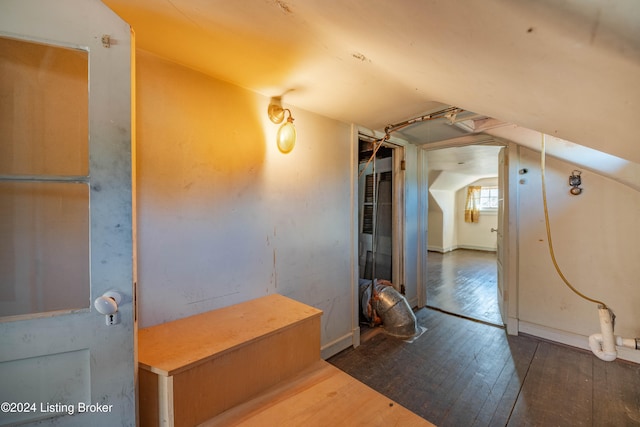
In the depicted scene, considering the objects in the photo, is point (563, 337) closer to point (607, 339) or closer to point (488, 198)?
point (607, 339)

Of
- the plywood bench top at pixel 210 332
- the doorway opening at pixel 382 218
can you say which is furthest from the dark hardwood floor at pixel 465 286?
the plywood bench top at pixel 210 332

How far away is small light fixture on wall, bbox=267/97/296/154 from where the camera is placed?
1.69 metres

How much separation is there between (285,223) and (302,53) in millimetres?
1082

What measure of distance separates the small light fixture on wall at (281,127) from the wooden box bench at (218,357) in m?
1.10

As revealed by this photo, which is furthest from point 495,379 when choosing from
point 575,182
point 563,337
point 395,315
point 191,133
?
point 191,133

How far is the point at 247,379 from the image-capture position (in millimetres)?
1126

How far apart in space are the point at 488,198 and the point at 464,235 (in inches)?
49.5

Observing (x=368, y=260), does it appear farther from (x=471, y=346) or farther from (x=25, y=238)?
(x=25, y=238)

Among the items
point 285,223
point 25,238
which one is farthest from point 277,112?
point 25,238

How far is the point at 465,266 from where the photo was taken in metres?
5.31

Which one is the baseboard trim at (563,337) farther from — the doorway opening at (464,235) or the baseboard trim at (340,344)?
the baseboard trim at (340,344)

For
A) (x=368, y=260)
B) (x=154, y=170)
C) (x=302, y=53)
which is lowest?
(x=368, y=260)

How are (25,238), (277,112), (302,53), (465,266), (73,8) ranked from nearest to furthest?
(73,8), (25,238), (302,53), (277,112), (465,266)

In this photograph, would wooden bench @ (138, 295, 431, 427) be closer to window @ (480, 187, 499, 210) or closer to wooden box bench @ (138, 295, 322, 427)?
wooden box bench @ (138, 295, 322, 427)
